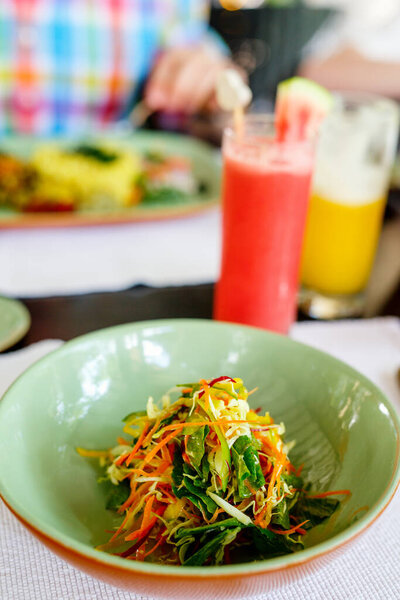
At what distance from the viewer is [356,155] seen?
0.86 meters

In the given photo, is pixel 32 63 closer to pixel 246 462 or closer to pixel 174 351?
pixel 174 351

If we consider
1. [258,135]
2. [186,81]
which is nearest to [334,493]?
[258,135]

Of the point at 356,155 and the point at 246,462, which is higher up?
the point at 356,155

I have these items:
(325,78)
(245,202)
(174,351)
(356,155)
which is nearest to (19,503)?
(174,351)

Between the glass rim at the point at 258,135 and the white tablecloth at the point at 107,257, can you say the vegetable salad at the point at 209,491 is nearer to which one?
the glass rim at the point at 258,135

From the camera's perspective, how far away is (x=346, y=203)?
90cm

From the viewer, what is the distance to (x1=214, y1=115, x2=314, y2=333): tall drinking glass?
73cm

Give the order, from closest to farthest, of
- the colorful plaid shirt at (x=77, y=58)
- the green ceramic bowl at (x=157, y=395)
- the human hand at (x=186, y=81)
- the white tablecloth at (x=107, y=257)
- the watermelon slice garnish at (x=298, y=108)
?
1. the green ceramic bowl at (x=157, y=395)
2. the watermelon slice garnish at (x=298, y=108)
3. the white tablecloth at (x=107, y=257)
4. the human hand at (x=186, y=81)
5. the colorful plaid shirt at (x=77, y=58)

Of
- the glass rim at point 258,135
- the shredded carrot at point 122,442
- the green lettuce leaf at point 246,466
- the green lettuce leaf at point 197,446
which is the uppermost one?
the glass rim at point 258,135

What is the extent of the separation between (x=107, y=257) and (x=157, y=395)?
0.49m

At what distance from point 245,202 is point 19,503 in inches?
18.6

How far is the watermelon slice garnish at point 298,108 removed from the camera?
2.31 ft

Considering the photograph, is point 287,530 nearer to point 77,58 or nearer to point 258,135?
point 258,135

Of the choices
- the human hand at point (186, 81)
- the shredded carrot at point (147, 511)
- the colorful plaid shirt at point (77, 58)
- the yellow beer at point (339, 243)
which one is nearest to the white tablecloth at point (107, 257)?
the yellow beer at point (339, 243)
